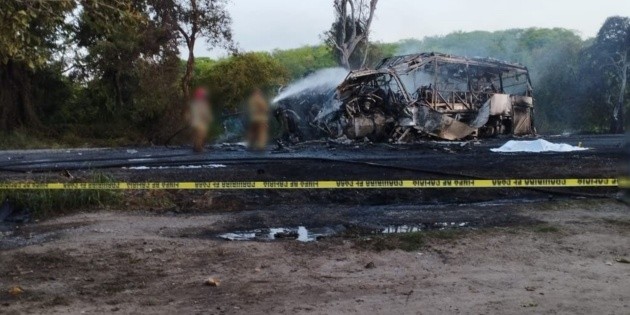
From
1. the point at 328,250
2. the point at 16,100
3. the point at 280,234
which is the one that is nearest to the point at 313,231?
the point at 280,234

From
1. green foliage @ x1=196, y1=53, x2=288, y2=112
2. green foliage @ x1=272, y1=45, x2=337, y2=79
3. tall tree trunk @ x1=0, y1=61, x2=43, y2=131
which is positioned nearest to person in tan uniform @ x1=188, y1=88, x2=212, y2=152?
green foliage @ x1=196, y1=53, x2=288, y2=112

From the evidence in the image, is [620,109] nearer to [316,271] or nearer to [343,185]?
[343,185]

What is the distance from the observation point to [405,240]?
21.4 feet

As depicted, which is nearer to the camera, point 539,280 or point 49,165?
point 539,280

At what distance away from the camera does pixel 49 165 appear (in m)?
12.0

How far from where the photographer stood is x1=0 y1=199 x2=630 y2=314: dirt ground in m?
4.74

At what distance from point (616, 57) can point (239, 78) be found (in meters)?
17.1

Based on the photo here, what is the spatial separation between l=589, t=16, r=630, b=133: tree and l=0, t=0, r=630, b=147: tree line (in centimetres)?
4

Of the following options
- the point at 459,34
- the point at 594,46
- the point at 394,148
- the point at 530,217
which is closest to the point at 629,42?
the point at 594,46

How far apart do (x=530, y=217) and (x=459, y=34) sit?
171ft

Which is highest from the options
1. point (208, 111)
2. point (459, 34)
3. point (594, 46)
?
point (459, 34)

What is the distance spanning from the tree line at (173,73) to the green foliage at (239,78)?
0.08 metres

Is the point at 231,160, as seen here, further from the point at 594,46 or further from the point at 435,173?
the point at 594,46

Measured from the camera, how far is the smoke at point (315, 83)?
19359 millimetres
